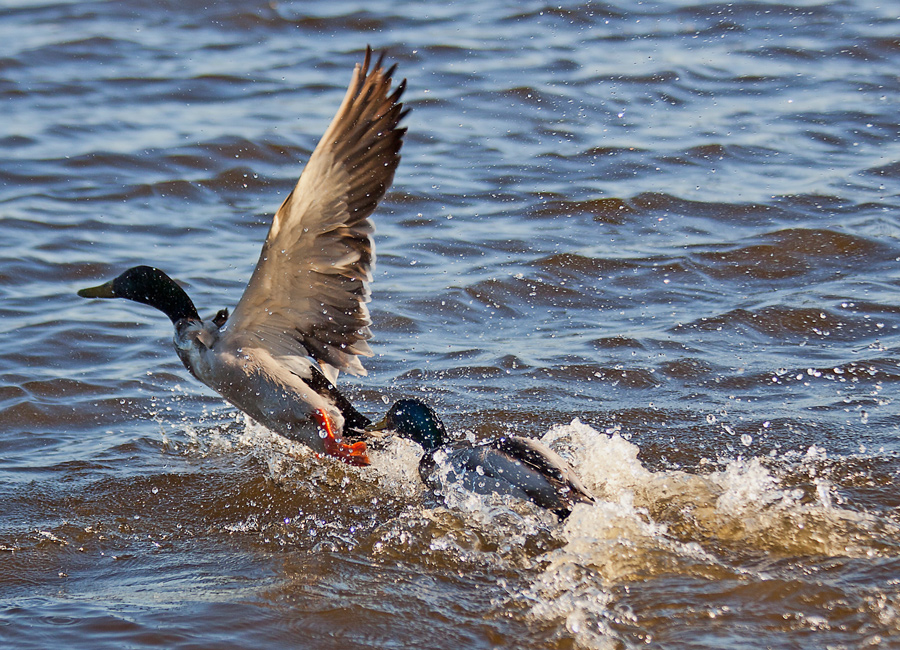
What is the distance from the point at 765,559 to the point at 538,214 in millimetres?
4558

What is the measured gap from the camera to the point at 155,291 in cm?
495

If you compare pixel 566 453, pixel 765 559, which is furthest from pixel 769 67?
pixel 765 559

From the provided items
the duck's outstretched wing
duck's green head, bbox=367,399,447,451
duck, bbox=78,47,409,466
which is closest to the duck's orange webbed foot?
duck, bbox=78,47,409,466

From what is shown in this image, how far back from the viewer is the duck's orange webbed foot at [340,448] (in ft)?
15.7

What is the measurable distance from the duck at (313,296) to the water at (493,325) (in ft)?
1.01

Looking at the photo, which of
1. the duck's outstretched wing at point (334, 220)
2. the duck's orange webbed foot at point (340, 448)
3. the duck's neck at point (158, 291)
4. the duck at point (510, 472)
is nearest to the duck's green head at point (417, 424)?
the duck at point (510, 472)

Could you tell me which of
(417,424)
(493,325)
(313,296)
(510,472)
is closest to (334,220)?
(313,296)

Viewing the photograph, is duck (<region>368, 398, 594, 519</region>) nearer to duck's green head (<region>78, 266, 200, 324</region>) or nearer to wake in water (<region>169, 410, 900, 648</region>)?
wake in water (<region>169, 410, 900, 648</region>)

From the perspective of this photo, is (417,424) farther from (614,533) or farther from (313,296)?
(614,533)

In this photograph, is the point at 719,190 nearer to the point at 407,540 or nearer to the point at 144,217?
the point at 144,217

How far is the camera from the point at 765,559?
3789 mm

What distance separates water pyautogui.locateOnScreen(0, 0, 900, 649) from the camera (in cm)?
369

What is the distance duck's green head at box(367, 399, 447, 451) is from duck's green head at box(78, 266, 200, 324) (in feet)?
3.43

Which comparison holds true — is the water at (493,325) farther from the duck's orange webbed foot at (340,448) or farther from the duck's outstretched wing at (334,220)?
the duck's outstretched wing at (334,220)
